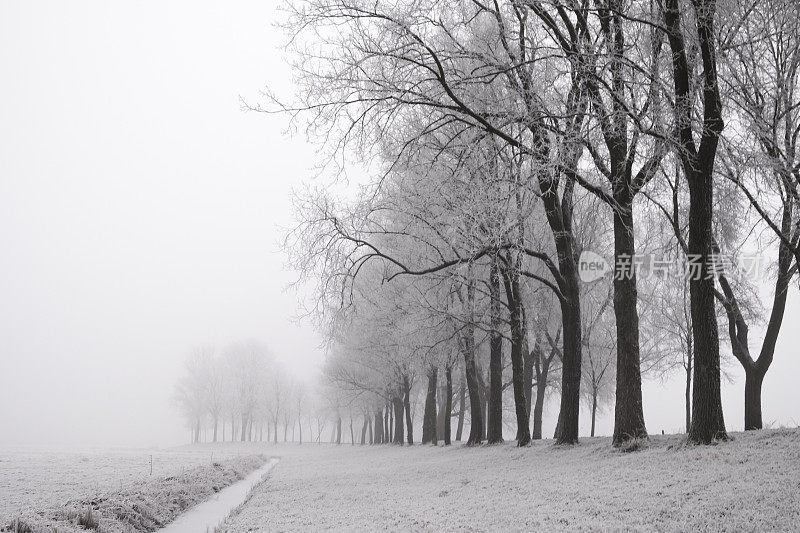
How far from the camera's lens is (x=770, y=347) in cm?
1473

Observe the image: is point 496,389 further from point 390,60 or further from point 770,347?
point 390,60

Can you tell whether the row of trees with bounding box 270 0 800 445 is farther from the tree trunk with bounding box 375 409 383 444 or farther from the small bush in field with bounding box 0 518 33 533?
the tree trunk with bounding box 375 409 383 444

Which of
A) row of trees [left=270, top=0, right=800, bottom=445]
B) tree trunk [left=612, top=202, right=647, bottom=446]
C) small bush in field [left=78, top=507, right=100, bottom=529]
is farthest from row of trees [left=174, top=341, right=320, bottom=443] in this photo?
small bush in field [left=78, top=507, right=100, bottom=529]

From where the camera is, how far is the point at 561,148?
32.9 ft

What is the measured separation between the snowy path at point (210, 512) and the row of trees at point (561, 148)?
5.09m

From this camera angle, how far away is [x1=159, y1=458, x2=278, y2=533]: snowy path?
34.4ft

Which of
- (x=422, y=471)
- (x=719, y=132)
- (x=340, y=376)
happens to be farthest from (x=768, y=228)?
(x=340, y=376)

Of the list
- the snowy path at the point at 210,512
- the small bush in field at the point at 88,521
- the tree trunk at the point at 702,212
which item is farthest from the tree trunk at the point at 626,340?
the small bush in field at the point at 88,521

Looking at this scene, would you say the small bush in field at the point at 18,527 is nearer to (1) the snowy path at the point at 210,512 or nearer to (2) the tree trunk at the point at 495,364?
(1) the snowy path at the point at 210,512

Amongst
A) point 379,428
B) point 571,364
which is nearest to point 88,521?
point 571,364

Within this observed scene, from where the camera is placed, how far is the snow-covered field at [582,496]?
637 cm

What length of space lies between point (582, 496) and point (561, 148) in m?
6.01

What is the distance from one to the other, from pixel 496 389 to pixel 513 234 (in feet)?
28.1

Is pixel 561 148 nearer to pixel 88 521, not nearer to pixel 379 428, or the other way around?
pixel 88 521
